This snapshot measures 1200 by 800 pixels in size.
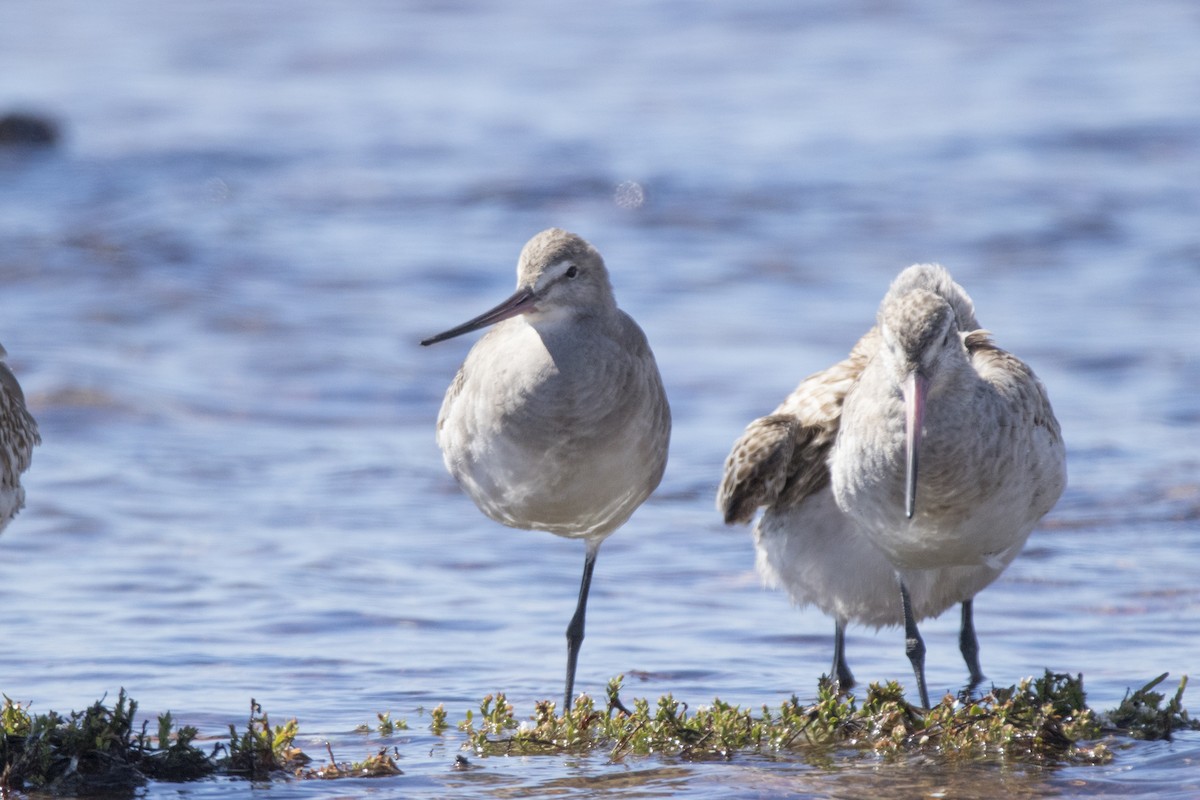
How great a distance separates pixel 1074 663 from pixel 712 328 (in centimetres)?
632

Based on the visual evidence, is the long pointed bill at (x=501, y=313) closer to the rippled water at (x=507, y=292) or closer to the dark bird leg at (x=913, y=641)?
the rippled water at (x=507, y=292)

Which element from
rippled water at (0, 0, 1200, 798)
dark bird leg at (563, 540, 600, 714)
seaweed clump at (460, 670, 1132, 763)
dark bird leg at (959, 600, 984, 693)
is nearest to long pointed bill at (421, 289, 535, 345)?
dark bird leg at (563, 540, 600, 714)

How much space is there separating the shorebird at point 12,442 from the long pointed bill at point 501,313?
1801 millimetres

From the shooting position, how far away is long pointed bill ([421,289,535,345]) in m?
6.12

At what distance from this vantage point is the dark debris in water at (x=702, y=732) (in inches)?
230

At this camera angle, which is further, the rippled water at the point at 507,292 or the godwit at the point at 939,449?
the rippled water at the point at 507,292

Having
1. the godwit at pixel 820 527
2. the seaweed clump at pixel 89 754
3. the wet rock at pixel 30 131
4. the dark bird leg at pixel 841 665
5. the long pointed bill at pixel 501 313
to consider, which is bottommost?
the seaweed clump at pixel 89 754

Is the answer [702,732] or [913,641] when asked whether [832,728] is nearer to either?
[702,732]

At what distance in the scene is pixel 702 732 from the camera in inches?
246

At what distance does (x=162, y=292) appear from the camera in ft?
49.4

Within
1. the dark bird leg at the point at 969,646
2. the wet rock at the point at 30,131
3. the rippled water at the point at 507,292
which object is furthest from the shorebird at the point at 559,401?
the wet rock at the point at 30,131

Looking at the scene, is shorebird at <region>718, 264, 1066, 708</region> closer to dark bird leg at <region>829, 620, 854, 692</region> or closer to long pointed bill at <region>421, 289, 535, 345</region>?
dark bird leg at <region>829, 620, 854, 692</region>

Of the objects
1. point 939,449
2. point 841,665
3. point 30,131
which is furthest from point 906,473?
point 30,131

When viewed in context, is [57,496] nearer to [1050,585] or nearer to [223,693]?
[223,693]
